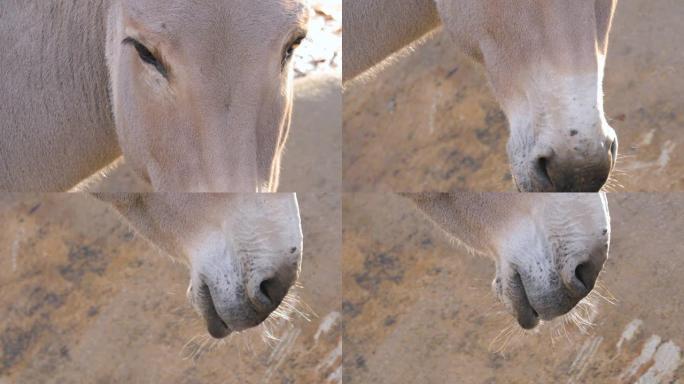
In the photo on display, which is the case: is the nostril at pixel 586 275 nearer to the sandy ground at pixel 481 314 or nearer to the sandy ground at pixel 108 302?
the sandy ground at pixel 481 314

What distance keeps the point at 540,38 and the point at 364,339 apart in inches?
17.0

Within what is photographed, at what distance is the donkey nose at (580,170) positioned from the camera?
0.82 meters

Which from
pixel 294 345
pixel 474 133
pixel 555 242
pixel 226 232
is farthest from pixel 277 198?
pixel 474 133

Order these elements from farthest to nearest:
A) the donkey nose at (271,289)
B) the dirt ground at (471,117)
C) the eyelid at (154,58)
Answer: the dirt ground at (471,117) → the eyelid at (154,58) → the donkey nose at (271,289)

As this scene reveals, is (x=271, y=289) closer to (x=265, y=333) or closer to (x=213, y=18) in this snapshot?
(x=265, y=333)

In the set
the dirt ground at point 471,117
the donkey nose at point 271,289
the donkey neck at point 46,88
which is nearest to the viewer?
the donkey nose at point 271,289

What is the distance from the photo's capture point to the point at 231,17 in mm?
820

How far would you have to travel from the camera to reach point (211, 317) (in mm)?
739

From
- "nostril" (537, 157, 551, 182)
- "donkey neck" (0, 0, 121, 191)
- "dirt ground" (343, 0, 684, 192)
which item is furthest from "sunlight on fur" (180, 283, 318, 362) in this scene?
"dirt ground" (343, 0, 684, 192)

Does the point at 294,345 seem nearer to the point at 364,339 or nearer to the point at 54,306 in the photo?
the point at 364,339

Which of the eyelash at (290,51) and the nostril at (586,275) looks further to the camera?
the eyelash at (290,51)

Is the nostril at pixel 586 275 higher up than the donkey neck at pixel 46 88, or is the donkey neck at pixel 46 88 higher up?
the donkey neck at pixel 46 88

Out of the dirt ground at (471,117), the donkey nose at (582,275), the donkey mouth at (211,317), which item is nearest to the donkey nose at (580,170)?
the donkey nose at (582,275)

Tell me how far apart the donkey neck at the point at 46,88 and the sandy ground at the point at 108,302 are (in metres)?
0.31
